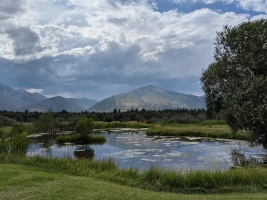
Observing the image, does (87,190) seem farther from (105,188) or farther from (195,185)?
(195,185)

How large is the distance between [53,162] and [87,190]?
7.47m

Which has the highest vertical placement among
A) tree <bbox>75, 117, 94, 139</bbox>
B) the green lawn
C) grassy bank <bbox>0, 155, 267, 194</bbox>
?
tree <bbox>75, 117, 94, 139</bbox>

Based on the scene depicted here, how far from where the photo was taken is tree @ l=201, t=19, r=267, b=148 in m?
12.9

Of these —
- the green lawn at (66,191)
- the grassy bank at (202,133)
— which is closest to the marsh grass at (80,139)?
the grassy bank at (202,133)

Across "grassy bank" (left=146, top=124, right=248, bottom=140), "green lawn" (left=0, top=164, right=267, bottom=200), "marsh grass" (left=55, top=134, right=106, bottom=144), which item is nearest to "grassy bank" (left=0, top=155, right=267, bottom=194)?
"green lawn" (left=0, top=164, right=267, bottom=200)

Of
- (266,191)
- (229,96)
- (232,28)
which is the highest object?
(232,28)

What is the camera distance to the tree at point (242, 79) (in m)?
12.9

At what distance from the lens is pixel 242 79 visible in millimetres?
14672

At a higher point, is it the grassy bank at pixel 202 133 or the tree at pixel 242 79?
the tree at pixel 242 79

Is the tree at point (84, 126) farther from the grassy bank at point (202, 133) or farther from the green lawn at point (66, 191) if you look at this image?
the green lawn at point (66, 191)

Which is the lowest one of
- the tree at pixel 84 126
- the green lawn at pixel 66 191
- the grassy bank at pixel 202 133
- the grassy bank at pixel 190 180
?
the grassy bank at pixel 190 180

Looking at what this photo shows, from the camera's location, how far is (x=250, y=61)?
14578 millimetres

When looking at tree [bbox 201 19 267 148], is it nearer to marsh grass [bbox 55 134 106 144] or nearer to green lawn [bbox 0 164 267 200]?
green lawn [bbox 0 164 267 200]

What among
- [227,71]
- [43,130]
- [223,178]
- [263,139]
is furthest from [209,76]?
[43,130]
